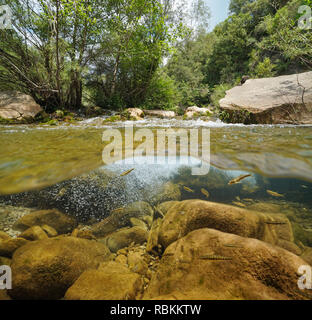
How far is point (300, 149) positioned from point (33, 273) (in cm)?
528

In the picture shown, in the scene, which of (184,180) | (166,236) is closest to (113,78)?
(184,180)

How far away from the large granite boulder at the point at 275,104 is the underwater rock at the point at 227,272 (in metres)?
6.07

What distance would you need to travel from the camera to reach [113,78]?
41.9 feet

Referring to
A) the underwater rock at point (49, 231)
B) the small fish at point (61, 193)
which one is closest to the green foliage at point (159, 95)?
the small fish at point (61, 193)

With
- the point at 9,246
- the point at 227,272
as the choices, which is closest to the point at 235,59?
the point at 227,272

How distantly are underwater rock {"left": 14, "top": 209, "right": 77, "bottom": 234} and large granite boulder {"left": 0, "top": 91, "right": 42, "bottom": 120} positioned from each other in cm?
618

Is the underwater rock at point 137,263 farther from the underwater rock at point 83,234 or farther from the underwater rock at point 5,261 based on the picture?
the underwater rock at point 5,261

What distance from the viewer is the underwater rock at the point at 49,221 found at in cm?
372

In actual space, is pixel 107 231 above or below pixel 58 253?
below

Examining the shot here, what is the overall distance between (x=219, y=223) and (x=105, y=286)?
2.24 m
